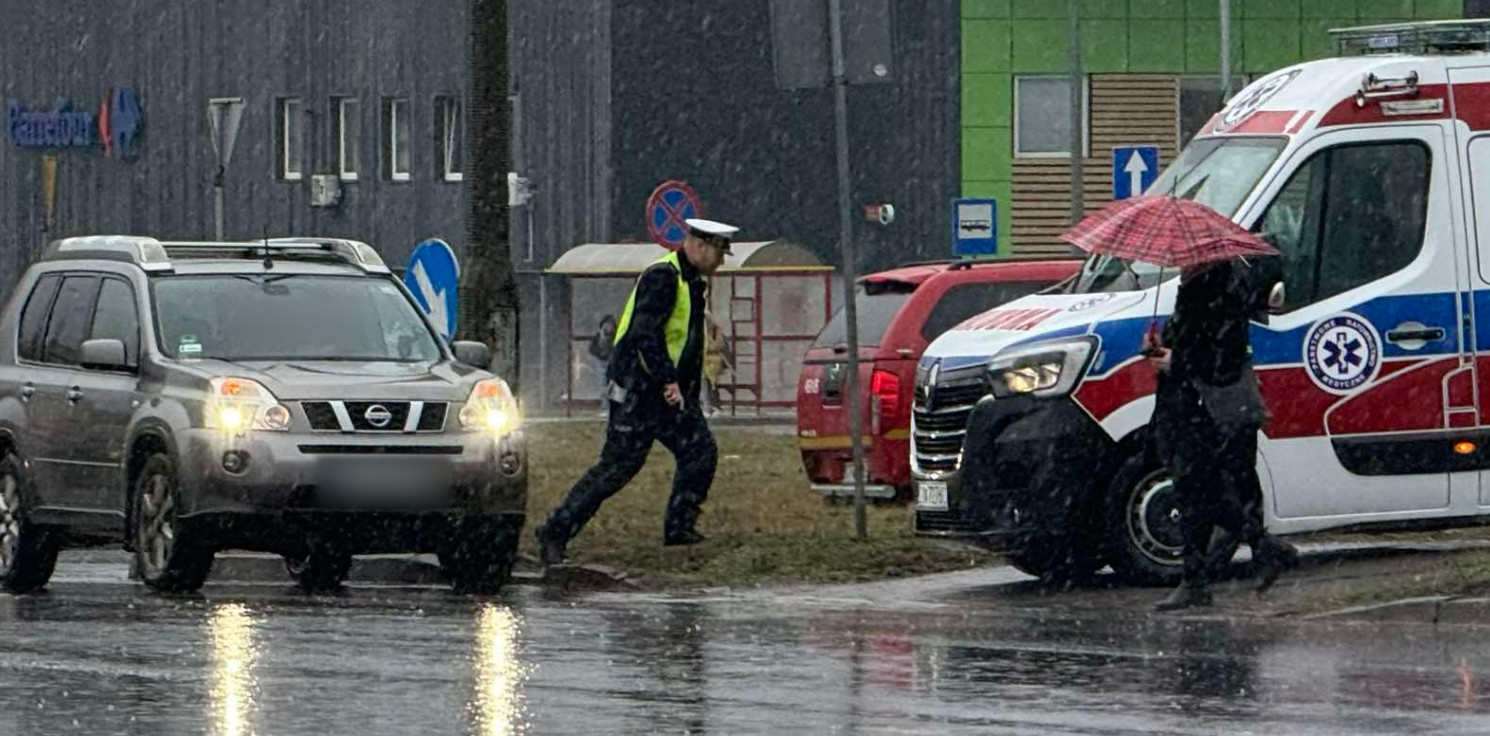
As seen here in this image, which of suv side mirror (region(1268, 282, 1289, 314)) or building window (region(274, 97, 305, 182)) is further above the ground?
building window (region(274, 97, 305, 182))

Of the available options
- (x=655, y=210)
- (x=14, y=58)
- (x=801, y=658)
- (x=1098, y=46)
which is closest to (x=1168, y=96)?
(x=1098, y=46)

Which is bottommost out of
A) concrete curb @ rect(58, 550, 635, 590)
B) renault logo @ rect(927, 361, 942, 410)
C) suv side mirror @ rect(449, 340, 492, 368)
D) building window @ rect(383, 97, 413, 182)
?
concrete curb @ rect(58, 550, 635, 590)

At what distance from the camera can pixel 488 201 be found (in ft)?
60.6

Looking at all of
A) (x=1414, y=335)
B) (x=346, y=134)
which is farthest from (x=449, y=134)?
(x=1414, y=335)

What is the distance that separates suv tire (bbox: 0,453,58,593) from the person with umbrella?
568 cm

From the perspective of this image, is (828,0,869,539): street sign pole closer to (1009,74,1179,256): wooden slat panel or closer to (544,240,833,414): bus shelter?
(544,240,833,414): bus shelter

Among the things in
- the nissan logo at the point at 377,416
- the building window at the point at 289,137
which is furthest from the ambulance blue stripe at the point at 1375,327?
the building window at the point at 289,137

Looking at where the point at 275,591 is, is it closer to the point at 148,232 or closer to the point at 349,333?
the point at 349,333

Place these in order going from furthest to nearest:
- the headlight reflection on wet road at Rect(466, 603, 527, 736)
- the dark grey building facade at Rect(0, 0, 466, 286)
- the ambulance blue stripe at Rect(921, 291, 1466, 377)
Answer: the dark grey building facade at Rect(0, 0, 466, 286)
the ambulance blue stripe at Rect(921, 291, 1466, 377)
the headlight reflection on wet road at Rect(466, 603, 527, 736)

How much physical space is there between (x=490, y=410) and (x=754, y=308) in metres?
33.0

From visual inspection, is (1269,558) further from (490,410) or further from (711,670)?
(490,410)

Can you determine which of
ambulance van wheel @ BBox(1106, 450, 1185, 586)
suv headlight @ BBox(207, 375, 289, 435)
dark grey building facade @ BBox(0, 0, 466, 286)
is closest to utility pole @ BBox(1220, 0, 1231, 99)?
dark grey building facade @ BBox(0, 0, 466, 286)

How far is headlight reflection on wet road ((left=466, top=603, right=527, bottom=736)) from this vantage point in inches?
388

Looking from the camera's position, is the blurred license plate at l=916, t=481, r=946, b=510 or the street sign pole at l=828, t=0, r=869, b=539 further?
the street sign pole at l=828, t=0, r=869, b=539
